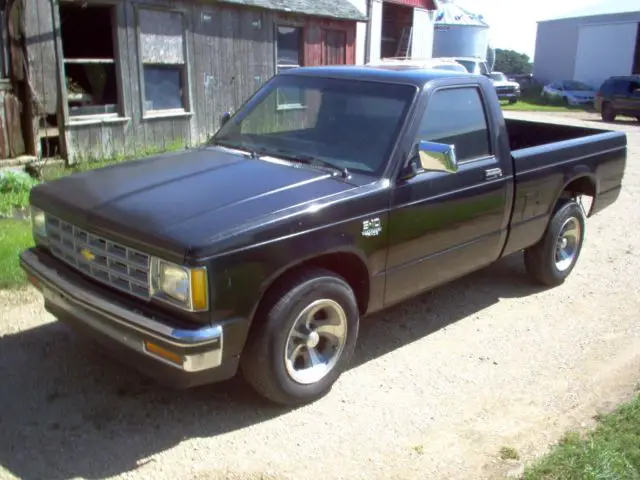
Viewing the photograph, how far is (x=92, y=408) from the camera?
369 centimetres

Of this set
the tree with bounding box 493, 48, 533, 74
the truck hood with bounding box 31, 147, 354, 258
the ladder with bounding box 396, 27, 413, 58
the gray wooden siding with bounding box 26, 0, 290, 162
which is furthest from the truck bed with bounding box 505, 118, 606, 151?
the tree with bounding box 493, 48, 533, 74

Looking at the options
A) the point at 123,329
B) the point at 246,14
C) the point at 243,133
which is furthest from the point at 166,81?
the point at 123,329

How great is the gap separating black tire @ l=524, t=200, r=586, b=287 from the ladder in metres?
15.5

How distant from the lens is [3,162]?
27.5ft

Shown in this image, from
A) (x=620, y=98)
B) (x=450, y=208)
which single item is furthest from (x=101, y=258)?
(x=620, y=98)

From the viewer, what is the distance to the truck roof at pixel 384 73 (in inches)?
177

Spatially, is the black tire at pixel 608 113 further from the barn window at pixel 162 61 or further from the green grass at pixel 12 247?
the green grass at pixel 12 247

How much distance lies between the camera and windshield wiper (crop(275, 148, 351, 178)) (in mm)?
4036

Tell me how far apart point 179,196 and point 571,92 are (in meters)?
32.8

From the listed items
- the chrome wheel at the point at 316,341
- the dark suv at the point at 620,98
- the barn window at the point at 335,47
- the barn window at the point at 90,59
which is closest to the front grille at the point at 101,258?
the chrome wheel at the point at 316,341

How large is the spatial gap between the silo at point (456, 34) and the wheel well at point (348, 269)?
103 feet

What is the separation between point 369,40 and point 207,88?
6.59 meters

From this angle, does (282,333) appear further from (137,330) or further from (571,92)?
(571,92)

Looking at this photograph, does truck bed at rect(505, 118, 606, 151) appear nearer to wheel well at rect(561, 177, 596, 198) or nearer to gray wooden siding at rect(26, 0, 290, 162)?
wheel well at rect(561, 177, 596, 198)
